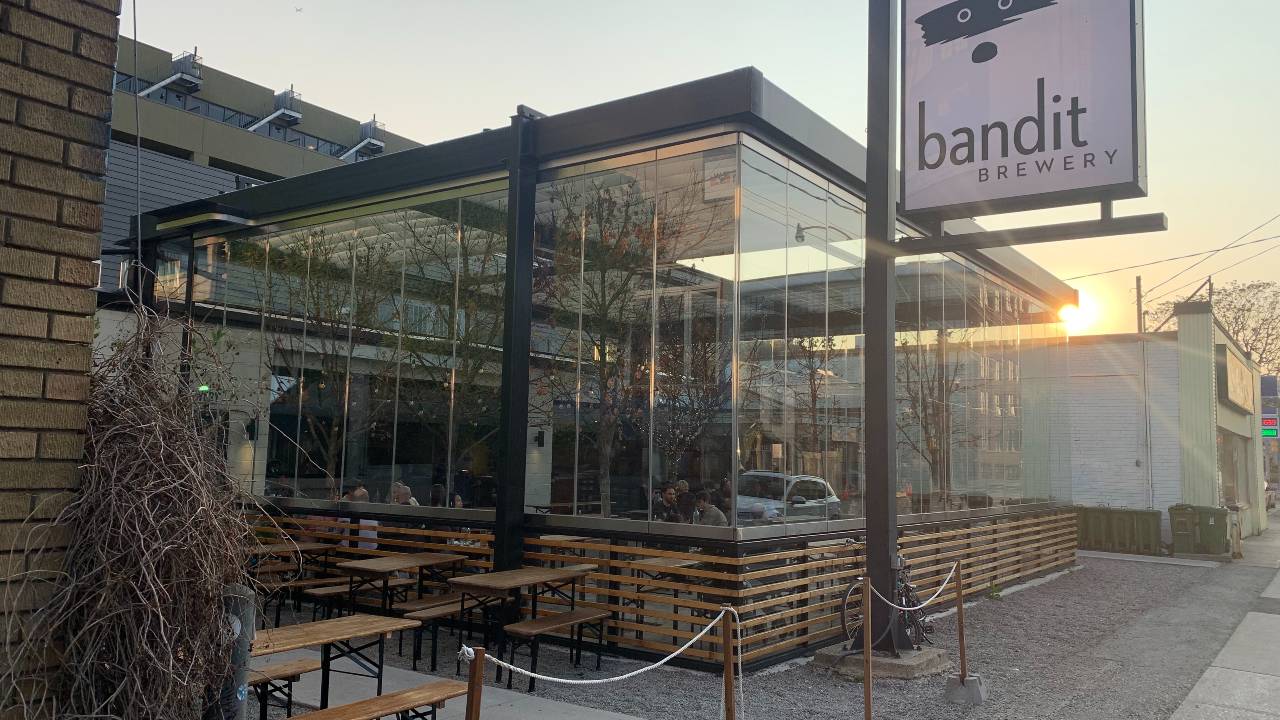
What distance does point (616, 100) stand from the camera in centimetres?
976

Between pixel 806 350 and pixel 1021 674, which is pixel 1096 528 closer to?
pixel 1021 674

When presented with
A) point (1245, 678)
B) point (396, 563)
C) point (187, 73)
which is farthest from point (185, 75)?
point (1245, 678)

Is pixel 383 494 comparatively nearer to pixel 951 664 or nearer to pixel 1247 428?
pixel 951 664

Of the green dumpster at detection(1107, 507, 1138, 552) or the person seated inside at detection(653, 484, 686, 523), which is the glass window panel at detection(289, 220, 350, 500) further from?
the green dumpster at detection(1107, 507, 1138, 552)

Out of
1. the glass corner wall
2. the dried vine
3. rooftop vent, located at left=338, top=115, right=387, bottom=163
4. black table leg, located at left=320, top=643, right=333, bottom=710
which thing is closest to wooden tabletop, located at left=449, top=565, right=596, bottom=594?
black table leg, located at left=320, top=643, right=333, bottom=710

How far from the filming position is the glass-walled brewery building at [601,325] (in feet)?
30.7

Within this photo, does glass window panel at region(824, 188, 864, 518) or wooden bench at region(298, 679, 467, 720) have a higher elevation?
glass window panel at region(824, 188, 864, 518)

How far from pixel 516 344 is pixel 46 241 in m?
6.90

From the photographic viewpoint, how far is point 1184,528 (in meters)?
20.9

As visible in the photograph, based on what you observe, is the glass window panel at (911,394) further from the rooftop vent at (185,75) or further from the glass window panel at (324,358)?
the rooftop vent at (185,75)

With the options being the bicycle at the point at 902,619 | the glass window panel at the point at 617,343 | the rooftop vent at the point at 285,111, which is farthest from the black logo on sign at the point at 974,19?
the rooftop vent at the point at 285,111

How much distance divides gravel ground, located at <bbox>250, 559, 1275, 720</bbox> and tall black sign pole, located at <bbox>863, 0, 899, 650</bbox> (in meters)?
1.13

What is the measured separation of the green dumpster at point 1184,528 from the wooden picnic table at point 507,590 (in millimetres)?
16930

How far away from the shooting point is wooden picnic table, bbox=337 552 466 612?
8758 mm
